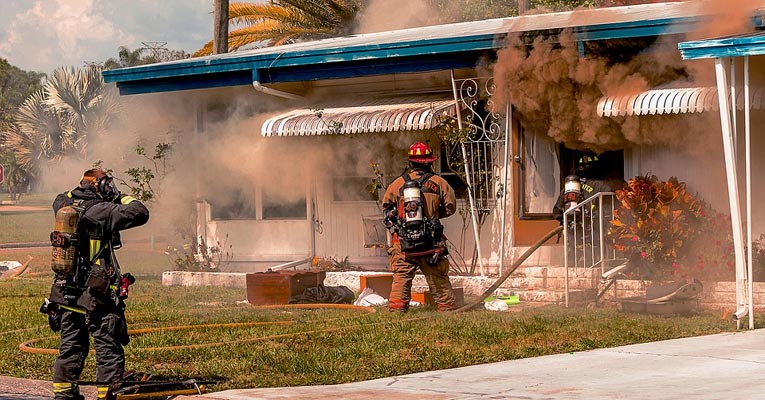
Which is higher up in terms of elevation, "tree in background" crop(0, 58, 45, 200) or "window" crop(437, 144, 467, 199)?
"tree in background" crop(0, 58, 45, 200)

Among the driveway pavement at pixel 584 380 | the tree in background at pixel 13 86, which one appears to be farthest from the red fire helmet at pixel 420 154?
the tree in background at pixel 13 86

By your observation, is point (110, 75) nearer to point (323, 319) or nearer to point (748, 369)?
point (323, 319)

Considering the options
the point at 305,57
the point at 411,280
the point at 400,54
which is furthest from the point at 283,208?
the point at 411,280

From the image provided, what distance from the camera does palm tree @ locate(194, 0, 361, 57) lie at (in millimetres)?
32406

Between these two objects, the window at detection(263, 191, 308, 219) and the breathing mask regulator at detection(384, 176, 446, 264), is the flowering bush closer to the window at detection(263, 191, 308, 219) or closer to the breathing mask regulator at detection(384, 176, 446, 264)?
the breathing mask regulator at detection(384, 176, 446, 264)

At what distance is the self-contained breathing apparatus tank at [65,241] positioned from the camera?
8.38 metres

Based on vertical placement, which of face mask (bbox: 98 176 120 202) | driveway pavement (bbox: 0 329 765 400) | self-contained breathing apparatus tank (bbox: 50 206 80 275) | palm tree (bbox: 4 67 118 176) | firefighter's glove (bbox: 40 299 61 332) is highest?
palm tree (bbox: 4 67 118 176)

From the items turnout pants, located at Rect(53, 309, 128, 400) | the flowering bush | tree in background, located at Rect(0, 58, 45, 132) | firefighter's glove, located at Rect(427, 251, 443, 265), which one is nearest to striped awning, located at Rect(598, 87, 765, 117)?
the flowering bush

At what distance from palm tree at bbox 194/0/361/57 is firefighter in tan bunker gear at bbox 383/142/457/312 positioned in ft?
63.2

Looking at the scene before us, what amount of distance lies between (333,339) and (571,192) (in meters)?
4.79

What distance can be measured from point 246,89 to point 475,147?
4.01m

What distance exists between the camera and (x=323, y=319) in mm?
12930

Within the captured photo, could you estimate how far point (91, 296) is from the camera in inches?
328

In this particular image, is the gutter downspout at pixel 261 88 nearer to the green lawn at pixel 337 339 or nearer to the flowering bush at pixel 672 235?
the green lawn at pixel 337 339
